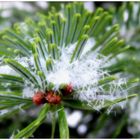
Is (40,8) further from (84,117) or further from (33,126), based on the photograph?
(33,126)

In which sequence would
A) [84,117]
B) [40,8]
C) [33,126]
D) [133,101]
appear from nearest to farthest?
[33,126] < [133,101] < [84,117] < [40,8]

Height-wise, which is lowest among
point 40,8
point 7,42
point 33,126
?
point 33,126

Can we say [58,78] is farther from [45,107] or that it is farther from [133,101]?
[133,101]

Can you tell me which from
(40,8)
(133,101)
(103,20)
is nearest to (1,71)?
(103,20)

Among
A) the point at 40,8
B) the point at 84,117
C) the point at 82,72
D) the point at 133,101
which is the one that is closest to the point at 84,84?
the point at 82,72

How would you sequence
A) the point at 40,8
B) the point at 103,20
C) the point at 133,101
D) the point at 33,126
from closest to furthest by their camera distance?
the point at 33,126, the point at 103,20, the point at 133,101, the point at 40,8

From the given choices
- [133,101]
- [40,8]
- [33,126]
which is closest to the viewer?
[33,126]

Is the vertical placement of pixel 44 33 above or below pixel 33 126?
above

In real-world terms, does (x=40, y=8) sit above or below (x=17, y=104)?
above

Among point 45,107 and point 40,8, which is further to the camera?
point 40,8
